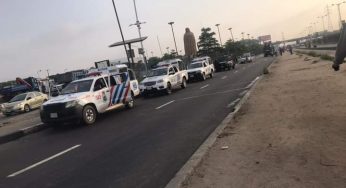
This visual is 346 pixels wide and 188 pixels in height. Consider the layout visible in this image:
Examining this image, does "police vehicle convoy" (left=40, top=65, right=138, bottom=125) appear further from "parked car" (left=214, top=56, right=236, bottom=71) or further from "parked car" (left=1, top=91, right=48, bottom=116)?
"parked car" (left=214, top=56, right=236, bottom=71)

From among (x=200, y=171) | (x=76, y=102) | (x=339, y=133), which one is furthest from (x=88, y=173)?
(x=76, y=102)

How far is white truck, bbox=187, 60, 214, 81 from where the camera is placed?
127 ft

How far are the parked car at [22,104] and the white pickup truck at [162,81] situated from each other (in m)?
11.6

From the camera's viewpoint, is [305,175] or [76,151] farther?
[76,151]

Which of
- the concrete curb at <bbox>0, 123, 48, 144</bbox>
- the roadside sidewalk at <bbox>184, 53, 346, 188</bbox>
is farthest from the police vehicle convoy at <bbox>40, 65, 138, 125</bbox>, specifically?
the roadside sidewalk at <bbox>184, 53, 346, 188</bbox>

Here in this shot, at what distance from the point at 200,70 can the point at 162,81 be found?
12.1 meters

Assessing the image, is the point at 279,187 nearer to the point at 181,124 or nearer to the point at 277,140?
the point at 277,140

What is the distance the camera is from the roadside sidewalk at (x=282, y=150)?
624 centimetres

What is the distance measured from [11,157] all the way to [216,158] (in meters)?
6.47

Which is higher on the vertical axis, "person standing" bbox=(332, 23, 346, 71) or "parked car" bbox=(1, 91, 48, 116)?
"person standing" bbox=(332, 23, 346, 71)

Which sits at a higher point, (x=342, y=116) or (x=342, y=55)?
(x=342, y=55)

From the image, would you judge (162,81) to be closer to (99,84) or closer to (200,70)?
(99,84)

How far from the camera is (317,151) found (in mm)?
7359

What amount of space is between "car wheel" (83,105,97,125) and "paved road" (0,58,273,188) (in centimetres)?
33
